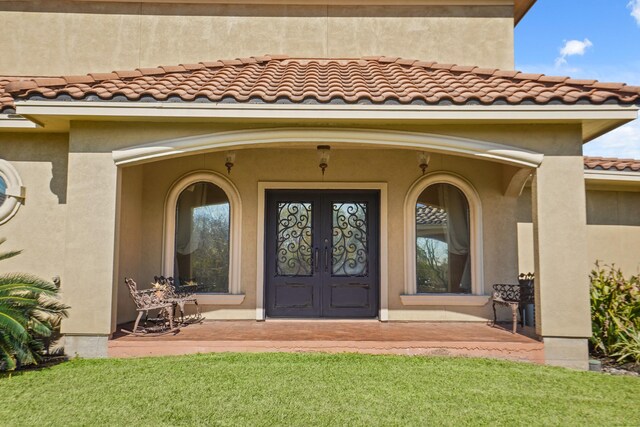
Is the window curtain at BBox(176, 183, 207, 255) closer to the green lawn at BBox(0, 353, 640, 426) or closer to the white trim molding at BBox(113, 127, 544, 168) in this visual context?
the white trim molding at BBox(113, 127, 544, 168)

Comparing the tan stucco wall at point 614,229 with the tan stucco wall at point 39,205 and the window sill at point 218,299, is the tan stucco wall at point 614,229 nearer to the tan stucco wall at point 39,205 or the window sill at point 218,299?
the window sill at point 218,299

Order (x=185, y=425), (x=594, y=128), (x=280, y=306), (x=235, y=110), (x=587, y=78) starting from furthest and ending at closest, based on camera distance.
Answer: (x=280, y=306), (x=587, y=78), (x=594, y=128), (x=235, y=110), (x=185, y=425)

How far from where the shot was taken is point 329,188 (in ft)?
31.3

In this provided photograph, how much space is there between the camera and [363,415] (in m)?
4.88

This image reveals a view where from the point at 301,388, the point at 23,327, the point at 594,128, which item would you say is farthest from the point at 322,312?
the point at 594,128

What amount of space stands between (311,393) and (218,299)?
4120mm

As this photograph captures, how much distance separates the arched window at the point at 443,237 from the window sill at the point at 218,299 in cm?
333

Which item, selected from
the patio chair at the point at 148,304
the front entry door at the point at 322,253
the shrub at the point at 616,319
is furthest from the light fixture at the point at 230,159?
the shrub at the point at 616,319

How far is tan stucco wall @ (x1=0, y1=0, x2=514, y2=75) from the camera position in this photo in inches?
421

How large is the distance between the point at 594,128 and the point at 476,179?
2.46 metres

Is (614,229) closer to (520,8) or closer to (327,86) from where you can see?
(520,8)

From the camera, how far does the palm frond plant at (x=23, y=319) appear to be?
19.8 feet

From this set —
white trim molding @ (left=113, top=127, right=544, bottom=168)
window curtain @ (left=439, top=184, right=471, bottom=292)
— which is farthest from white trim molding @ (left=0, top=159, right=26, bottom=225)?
window curtain @ (left=439, top=184, right=471, bottom=292)

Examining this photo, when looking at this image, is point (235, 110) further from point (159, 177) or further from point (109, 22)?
point (109, 22)
